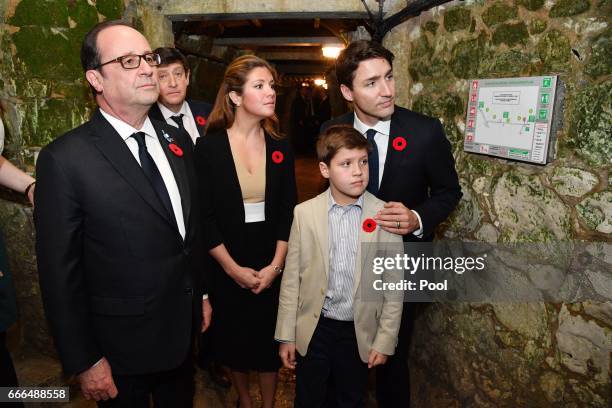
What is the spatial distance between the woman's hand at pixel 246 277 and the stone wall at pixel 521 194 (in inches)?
46.8

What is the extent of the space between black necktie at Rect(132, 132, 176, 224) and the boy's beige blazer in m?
0.57

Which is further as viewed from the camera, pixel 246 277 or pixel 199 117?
pixel 199 117

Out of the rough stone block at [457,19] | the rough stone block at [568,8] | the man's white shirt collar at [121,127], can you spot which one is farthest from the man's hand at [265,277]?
the rough stone block at [568,8]

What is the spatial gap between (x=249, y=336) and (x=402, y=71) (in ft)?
6.43

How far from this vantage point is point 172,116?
301 centimetres

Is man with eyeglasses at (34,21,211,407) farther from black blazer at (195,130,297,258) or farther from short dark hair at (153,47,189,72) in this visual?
short dark hair at (153,47,189,72)

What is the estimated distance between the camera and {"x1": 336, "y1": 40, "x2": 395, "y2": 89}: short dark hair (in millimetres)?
2068

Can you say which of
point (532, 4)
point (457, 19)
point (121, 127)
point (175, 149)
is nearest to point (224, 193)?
point (175, 149)

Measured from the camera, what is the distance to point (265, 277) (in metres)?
2.38

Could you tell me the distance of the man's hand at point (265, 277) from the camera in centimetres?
237

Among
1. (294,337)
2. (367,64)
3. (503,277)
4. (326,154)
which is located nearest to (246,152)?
(326,154)

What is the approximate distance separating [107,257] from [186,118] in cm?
173

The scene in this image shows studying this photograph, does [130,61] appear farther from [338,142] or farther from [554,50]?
[554,50]

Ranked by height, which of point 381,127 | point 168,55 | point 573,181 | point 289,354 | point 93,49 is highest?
point 168,55
